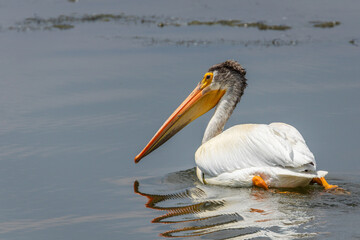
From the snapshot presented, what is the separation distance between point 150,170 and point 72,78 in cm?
313

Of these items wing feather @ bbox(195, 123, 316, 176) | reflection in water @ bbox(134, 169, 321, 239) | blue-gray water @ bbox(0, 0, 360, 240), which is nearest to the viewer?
reflection in water @ bbox(134, 169, 321, 239)

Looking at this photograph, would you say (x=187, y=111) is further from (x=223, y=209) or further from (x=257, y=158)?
(x=223, y=209)

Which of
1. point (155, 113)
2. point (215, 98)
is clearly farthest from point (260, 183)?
point (155, 113)

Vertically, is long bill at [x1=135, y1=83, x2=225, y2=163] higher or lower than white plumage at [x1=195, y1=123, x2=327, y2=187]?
higher

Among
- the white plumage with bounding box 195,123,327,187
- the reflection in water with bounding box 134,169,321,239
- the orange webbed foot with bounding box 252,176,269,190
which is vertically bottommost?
the reflection in water with bounding box 134,169,321,239

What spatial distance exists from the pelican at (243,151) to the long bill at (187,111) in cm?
1

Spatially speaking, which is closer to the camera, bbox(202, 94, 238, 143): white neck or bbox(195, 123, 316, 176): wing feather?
bbox(195, 123, 316, 176): wing feather

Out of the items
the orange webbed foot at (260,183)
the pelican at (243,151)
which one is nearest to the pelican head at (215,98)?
the pelican at (243,151)

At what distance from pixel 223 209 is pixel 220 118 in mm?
1600

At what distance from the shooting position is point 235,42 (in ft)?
36.4

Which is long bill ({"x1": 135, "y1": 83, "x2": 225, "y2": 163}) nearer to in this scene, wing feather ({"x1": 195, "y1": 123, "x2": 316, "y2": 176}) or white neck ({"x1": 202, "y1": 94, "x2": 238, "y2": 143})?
white neck ({"x1": 202, "y1": 94, "x2": 238, "y2": 143})

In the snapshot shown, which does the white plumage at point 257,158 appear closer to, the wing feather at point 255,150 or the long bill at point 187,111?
the wing feather at point 255,150

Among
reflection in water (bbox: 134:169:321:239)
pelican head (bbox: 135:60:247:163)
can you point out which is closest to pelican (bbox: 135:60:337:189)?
pelican head (bbox: 135:60:247:163)

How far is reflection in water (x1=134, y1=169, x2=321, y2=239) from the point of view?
4.92 m
